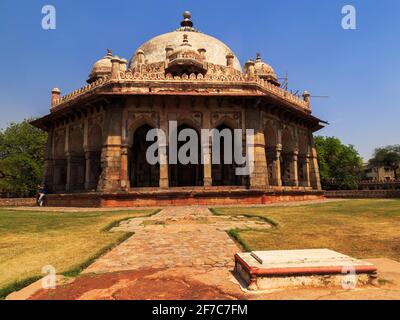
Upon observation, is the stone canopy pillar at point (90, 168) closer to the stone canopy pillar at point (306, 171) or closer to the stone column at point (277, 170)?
the stone column at point (277, 170)

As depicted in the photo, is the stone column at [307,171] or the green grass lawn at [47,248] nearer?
the green grass lawn at [47,248]

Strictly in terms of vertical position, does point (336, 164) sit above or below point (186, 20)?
below

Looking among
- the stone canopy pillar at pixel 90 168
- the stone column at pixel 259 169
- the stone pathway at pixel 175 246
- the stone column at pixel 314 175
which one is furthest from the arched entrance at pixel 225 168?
the stone pathway at pixel 175 246

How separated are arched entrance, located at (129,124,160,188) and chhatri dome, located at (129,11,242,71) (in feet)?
24.1

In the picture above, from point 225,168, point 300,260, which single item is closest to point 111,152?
point 225,168

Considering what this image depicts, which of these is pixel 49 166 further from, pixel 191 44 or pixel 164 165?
pixel 191 44

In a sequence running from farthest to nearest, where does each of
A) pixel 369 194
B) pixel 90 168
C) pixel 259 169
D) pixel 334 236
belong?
pixel 369 194 → pixel 90 168 → pixel 259 169 → pixel 334 236

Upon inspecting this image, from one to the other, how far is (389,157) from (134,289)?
72.3 metres

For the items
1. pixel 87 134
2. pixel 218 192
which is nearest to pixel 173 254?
pixel 218 192

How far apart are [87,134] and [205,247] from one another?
16.0 m

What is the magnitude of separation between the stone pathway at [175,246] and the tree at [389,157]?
66263 millimetres

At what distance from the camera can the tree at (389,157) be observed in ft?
210

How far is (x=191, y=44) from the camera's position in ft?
88.3
